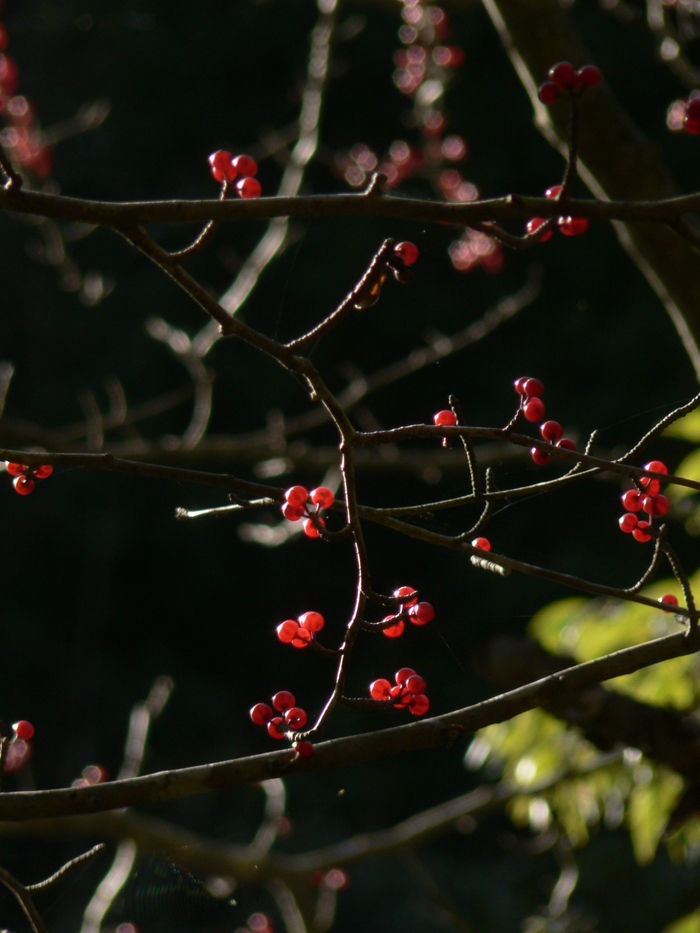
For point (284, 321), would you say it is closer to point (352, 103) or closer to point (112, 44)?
point (352, 103)

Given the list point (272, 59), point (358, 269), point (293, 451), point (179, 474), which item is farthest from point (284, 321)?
point (179, 474)

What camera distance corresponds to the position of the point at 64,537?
8977 mm

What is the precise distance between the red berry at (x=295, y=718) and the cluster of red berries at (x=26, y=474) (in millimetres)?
372

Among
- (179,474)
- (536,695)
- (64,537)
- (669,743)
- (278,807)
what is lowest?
(64,537)

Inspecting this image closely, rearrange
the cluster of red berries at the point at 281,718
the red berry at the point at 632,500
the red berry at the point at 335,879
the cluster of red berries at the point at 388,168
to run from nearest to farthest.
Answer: the cluster of red berries at the point at 281,718 < the red berry at the point at 632,500 < the red berry at the point at 335,879 < the cluster of red berries at the point at 388,168

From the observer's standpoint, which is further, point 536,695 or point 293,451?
point 293,451

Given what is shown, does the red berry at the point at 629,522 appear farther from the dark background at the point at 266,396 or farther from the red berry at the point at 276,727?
the dark background at the point at 266,396

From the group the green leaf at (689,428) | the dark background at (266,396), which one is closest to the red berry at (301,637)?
the green leaf at (689,428)

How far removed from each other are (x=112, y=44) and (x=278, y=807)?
9299mm

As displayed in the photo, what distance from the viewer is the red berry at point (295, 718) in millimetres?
959

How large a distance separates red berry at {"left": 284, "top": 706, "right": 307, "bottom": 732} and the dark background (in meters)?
5.02

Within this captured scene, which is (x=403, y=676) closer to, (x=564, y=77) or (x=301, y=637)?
(x=301, y=637)

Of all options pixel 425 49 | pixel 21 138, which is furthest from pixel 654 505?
pixel 21 138

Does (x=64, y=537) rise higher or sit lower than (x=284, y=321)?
lower
